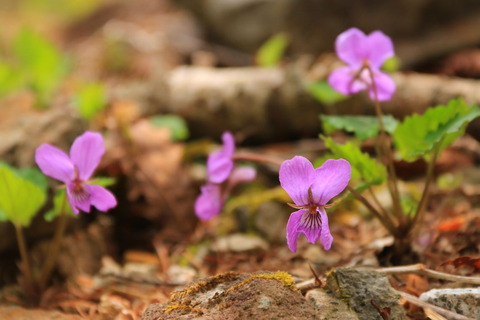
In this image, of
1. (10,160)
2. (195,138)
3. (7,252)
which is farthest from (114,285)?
(195,138)

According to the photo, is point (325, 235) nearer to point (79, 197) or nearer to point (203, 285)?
point (203, 285)

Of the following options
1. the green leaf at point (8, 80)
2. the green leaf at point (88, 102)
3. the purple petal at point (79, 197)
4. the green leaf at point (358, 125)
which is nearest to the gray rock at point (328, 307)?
the green leaf at point (358, 125)

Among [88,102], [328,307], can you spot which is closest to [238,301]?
[328,307]

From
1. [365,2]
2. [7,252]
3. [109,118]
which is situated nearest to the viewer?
[7,252]

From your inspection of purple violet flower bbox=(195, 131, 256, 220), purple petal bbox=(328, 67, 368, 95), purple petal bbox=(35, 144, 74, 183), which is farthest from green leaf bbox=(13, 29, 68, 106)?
purple petal bbox=(328, 67, 368, 95)

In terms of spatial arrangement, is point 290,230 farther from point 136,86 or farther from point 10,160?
point 136,86

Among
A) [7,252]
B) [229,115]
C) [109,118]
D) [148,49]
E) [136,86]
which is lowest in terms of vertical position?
[7,252]
